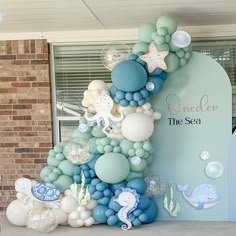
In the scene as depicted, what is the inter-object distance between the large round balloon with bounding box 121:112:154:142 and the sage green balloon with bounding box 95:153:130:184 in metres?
0.21

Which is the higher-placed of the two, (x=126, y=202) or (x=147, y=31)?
(x=147, y=31)

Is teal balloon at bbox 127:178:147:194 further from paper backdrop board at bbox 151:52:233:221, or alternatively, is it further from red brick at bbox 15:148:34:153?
red brick at bbox 15:148:34:153

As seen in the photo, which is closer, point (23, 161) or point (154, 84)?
point (154, 84)

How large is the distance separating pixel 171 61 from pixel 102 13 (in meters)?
0.74

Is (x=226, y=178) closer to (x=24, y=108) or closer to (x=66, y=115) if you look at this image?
(x=66, y=115)

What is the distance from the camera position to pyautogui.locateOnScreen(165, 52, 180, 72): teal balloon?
3.47 m

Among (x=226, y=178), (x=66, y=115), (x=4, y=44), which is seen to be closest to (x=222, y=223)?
(x=226, y=178)

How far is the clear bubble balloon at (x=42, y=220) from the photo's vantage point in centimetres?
339

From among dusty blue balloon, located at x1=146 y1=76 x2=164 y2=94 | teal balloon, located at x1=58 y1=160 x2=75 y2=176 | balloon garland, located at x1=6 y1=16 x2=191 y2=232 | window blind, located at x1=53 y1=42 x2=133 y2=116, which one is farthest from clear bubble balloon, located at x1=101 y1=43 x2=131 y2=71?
teal balloon, located at x1=58 y1=160 x2=75 y2=176

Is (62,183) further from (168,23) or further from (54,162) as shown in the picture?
(168,23)

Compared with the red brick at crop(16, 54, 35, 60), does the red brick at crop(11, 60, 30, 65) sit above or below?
below

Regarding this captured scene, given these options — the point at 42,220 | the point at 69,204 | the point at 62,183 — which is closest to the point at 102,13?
the point at 62,183

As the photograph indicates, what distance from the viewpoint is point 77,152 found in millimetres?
3479

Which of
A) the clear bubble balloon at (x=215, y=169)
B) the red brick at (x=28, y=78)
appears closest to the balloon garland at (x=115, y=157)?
the clear bubble balloon at (x=215, y=169)
